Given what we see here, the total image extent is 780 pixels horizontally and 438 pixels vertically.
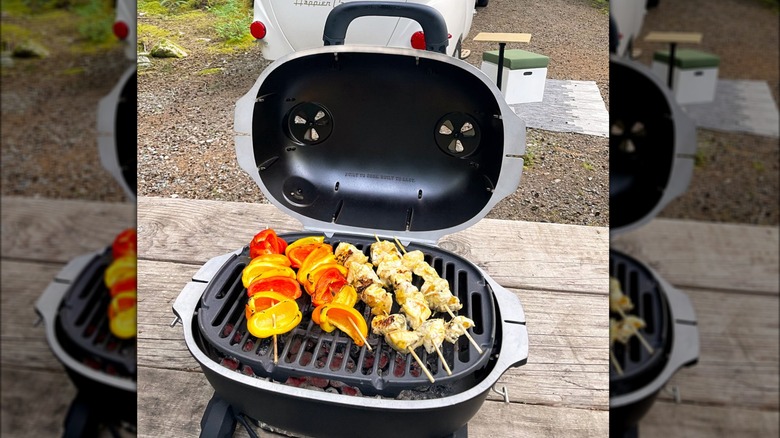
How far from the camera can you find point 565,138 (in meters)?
3.04

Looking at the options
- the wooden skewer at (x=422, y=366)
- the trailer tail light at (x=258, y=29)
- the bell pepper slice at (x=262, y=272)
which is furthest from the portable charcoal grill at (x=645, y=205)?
the trailer tail light at (x=258, y=29)

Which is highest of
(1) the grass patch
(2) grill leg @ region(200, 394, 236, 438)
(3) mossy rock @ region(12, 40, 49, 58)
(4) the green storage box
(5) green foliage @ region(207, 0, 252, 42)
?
(3) mossy rock @ region(12, 40, 49, 58)

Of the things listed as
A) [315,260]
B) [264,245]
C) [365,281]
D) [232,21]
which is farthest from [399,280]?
[232,21]

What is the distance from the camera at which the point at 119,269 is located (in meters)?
0.20

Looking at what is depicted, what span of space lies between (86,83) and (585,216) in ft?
8.87

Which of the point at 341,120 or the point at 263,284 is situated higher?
the point at 341,120

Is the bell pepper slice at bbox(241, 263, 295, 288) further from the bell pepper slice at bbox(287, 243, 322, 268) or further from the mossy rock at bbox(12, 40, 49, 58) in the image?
the mossy rock at bbox(12, 40, 49, 58)

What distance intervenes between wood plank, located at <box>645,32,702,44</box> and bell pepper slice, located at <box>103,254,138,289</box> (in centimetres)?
20

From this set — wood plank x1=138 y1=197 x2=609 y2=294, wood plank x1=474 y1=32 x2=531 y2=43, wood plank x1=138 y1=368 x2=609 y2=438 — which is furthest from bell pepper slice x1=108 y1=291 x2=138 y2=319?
wood plank x1=474 y1=32 x2=531 y2=43

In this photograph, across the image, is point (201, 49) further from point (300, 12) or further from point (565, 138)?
point (565, 138)

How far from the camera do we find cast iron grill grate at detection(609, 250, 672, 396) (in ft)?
0.70

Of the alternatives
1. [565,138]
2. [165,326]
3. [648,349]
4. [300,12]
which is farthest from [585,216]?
[648,349]

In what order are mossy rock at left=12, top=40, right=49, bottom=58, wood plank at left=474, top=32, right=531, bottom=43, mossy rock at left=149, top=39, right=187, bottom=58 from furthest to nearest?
1. mossy rock at left=149, top=39, right=187, bottom=58
2. wood plank at left=474, top=32, right=531, bottom=43
3. mossy rock at left=12, top=40, right=49, bottom=58

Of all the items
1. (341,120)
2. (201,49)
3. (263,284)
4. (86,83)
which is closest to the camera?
(86,83)
